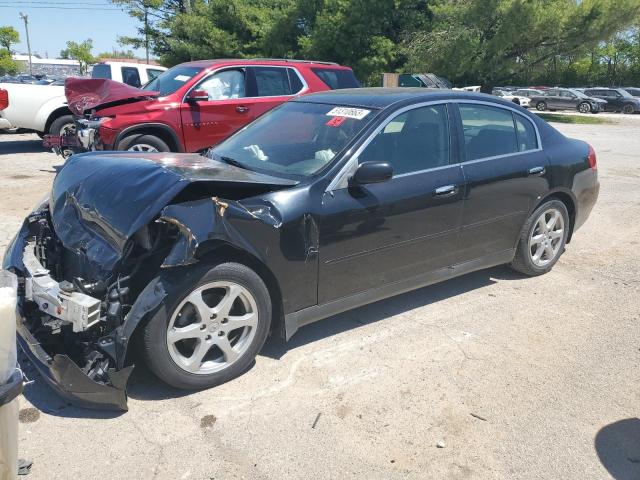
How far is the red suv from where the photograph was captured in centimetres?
827

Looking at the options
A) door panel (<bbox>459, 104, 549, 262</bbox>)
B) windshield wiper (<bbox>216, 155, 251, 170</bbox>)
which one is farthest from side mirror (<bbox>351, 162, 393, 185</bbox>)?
door panel (<bbox>459, 104, 549, 262</bbox>)

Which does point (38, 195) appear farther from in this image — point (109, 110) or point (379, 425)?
point (379, 425)

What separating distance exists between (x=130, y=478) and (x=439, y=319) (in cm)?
250

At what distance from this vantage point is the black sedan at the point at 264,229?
3.04 m

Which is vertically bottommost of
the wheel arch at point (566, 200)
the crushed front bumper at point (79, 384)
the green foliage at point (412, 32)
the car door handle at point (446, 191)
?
the crushed front bumper at point (79, 384)

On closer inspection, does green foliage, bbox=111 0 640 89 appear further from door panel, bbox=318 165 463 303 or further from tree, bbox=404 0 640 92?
door panel, bbox=318 165 463 303

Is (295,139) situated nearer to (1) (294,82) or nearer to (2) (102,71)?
(1) (294,82)

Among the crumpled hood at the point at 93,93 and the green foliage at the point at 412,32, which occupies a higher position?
the green foliage at the point at 412,32

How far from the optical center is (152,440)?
286 centimetres

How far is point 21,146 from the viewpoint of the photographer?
12.8m

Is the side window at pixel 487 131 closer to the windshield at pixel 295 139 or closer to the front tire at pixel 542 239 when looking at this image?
the front tire at pixel 542 239

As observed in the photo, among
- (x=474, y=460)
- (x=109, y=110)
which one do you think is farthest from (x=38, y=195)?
(x=474, y=460)

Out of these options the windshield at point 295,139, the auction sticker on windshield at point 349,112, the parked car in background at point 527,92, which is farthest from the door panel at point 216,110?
the parked car in background at point 527,92

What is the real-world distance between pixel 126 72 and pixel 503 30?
19.8 metres
